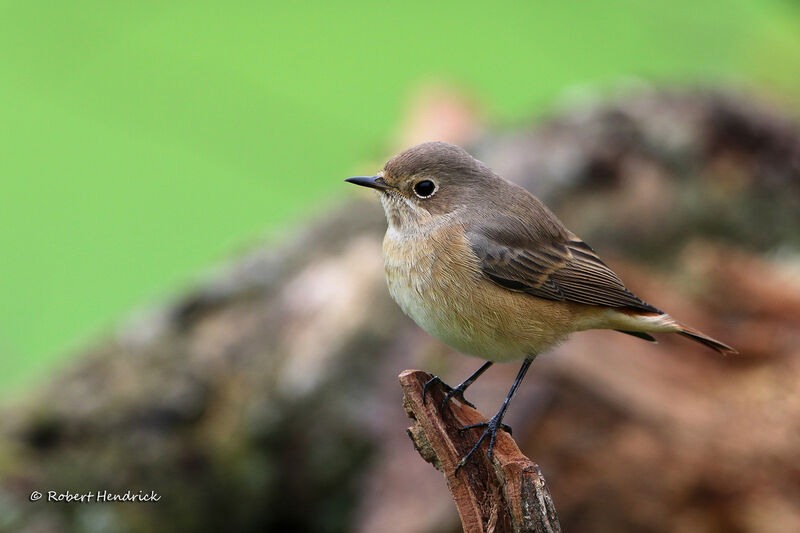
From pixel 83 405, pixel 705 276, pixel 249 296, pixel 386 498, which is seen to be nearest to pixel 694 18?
pixel 705 276

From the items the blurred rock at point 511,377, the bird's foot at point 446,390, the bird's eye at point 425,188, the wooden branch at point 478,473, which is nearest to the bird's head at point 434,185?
the bird's eye at point 425,188

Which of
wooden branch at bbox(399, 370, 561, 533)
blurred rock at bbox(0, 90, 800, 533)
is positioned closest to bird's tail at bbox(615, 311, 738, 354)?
wooden branch at bbox(399, 370, 561, 533)

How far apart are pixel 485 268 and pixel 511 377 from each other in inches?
65.5

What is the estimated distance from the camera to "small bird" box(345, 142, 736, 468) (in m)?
3.20

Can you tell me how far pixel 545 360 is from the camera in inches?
185

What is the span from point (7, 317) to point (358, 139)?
397cm

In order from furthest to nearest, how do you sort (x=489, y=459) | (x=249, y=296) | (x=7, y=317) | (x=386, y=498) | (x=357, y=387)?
(x=7, y=317) → (x=249, y=296) → (x=357, y=387) → (x=386, y=498) → (x=489, y=459)

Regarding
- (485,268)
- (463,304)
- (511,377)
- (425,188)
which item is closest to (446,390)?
(463,304)

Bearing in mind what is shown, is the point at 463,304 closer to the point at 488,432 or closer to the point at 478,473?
the point at 488,432

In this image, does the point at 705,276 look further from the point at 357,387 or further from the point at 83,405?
the point at 83,405

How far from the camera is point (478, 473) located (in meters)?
2.65

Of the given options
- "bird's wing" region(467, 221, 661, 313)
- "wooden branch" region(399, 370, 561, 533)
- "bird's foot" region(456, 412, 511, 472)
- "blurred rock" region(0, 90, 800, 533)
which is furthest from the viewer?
"blurred rock" region(0, 90, 800, 533)

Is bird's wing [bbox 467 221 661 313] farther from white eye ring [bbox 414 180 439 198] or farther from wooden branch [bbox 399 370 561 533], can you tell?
wooden branch [bbox 399 370 561 533]

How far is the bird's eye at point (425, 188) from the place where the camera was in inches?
136
